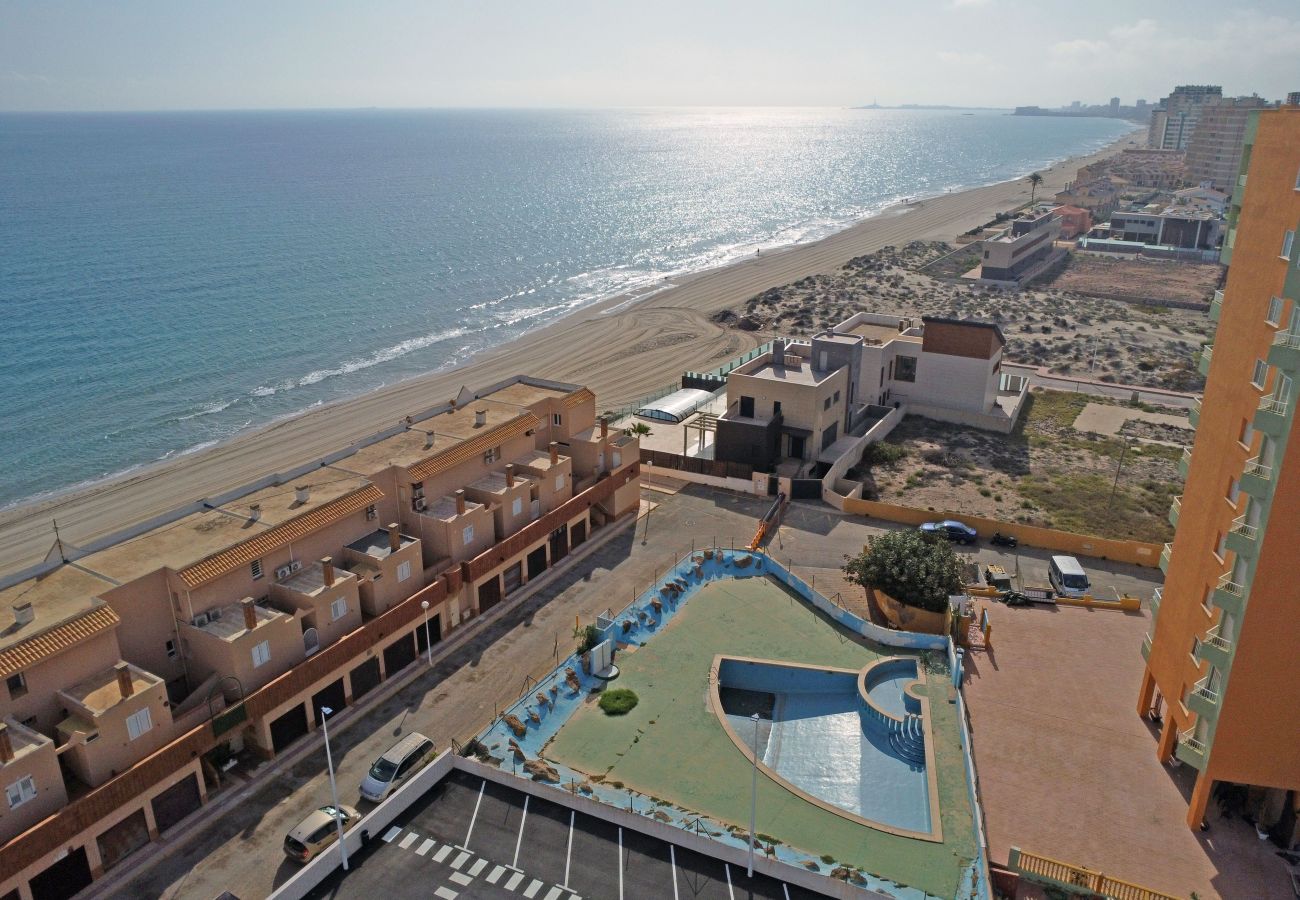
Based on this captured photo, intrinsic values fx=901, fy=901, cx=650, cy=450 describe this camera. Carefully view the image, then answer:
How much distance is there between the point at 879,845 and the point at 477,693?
1685 cm

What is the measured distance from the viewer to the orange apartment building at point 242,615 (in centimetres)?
2709

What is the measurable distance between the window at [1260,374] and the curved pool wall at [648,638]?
15.1m

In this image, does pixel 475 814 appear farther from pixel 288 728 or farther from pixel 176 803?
pixel 176 803

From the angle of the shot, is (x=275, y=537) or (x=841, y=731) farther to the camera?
(x=841, y=731)

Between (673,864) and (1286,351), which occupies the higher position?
(1286,351)

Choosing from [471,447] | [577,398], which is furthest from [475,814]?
[577,398]

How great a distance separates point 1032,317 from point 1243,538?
9031 cm

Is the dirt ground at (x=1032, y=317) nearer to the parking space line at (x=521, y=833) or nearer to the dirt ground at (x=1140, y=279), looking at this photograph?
the dirt ground at (x=1140, y=279)

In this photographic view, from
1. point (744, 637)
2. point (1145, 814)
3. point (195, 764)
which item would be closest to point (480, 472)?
point (744, 637)

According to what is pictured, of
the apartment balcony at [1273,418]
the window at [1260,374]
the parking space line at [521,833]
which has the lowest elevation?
the parking space line at [521,833]

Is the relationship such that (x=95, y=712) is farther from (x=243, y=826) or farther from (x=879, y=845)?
(x=879, y=845)

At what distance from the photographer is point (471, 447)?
143ft

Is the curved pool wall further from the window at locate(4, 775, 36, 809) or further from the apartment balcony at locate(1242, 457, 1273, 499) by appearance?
the window at locate(4, 775, 36, 809)

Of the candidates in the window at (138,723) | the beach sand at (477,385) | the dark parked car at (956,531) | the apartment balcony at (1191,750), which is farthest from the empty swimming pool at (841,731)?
the beach sand at (477,385)
